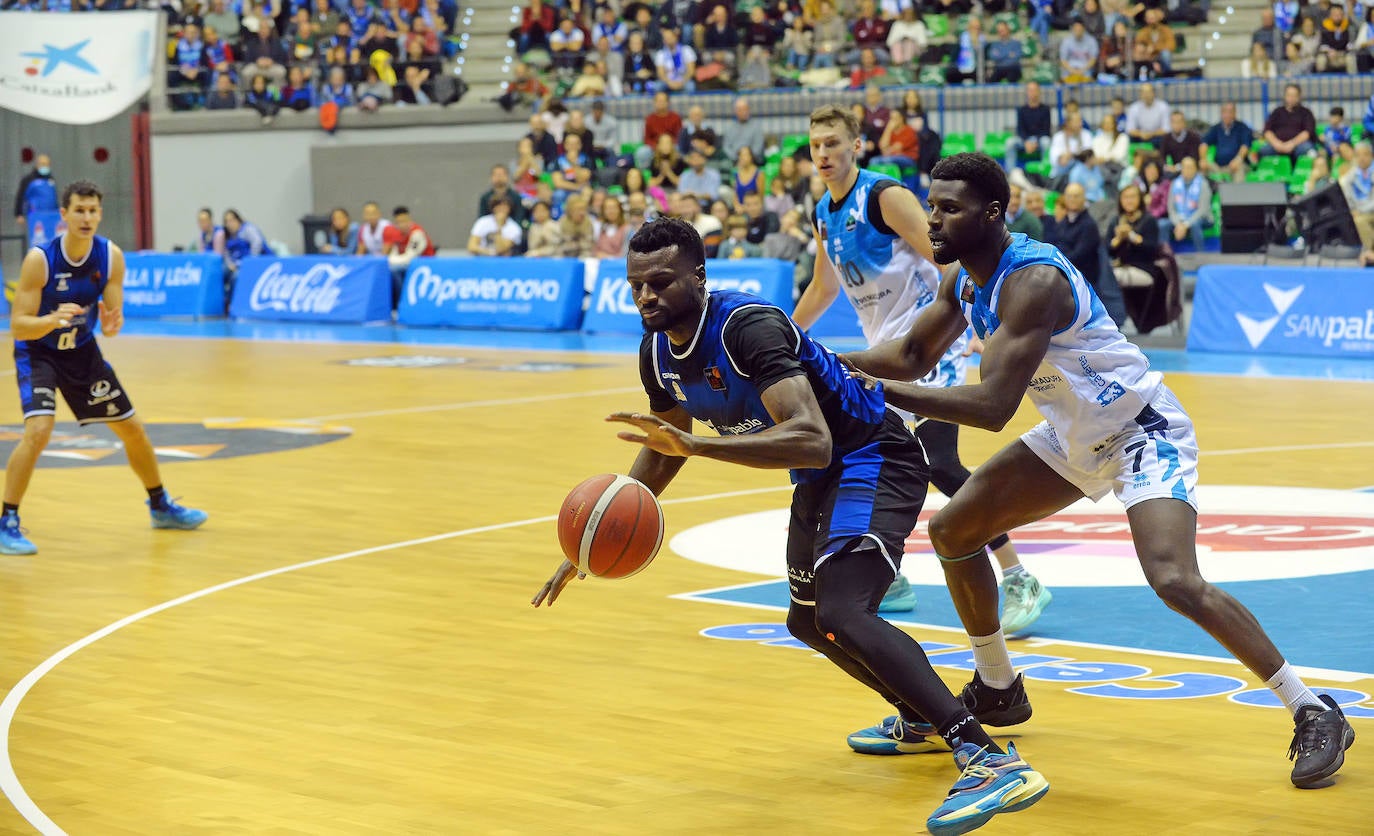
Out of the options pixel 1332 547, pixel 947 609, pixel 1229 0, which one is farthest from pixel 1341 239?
pixel 947 609

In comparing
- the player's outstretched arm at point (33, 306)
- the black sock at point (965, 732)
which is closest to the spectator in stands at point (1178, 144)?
the player's outstretched arm at point (33, 306)

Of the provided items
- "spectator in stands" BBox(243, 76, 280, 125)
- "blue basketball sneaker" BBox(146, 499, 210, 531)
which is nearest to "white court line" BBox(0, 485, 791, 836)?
"blue basketball sneaker" BBox(146, 499, 210, 531)

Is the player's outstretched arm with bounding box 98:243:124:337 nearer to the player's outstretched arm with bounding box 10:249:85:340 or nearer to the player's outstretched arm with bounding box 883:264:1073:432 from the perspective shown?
the player's outstretched arm with bounding box 10:249:85:340

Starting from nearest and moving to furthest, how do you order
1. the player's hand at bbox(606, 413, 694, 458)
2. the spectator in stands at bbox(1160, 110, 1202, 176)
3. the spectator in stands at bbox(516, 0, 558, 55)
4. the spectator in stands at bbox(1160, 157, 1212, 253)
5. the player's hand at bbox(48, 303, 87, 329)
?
1. the player's hand at bbox(606, 413, 694, 458)
2. the player's hand at bbox(48, 303, 87, 329)
3. the spectator in stands at bbox(1160, 157, 1212, 253)
4. the spectator in stands at bbox(1160, 110, 1202, 176)
5. the spectator in stands at bbox(516, 0, 558, 55)

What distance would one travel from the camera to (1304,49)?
81.1 feet

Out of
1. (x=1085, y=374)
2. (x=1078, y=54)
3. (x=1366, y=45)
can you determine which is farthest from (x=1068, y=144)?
(x=1085, y=374)

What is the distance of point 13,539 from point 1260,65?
19.7 meters

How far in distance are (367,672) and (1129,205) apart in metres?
→ 14.4

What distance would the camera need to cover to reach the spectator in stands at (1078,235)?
18859mm

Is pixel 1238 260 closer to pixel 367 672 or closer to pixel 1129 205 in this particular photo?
pixel 1129 205

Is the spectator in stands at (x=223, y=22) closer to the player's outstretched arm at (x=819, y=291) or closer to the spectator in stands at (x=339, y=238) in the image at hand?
the spectator in stands at (x=339, y=238)

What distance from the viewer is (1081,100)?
2536 centimetres

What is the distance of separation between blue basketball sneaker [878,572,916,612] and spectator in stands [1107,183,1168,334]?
12272mm

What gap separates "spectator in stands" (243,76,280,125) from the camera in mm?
31797
